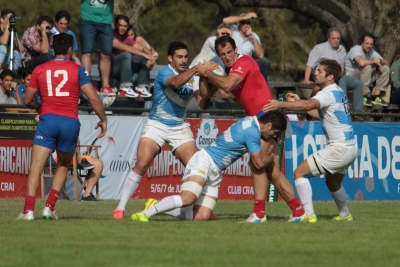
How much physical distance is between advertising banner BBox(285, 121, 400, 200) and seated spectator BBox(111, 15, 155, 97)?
3.51 meters

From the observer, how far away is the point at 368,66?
67.1 feet

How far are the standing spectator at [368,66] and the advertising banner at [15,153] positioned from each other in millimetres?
7779

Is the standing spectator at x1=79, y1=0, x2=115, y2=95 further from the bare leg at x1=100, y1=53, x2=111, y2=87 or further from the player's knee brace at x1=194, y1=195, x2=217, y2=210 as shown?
the player's knee brace at x1=194, y1=195, x2=217, y2=210

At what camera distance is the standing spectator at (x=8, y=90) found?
1742 centimetres

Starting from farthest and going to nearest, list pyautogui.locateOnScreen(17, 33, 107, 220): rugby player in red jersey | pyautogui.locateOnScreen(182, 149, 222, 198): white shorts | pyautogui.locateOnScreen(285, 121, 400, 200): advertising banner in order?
pyautogui.locateOnScreen(285, 121, 400, 200): advertising banner, pyautogui.locateOnScreen(182, 149, 222, 198): white shorts, pyautogui.locateOnScreen(17, 33, 107, 220): rugby player in red jersey

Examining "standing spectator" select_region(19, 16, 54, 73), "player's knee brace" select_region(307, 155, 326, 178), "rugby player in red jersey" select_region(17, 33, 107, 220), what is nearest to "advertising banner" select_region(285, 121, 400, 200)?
"standing spectator" select_region(19, 16, 54, 73)

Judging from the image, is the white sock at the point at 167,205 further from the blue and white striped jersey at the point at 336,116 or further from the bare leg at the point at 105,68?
the bare leg at the point at 105,68

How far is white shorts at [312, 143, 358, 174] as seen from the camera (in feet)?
38.7

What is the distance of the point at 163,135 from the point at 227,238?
329 cm

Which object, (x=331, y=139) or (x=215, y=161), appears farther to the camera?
(x=331, y=139)

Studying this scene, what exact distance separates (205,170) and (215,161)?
0.19 m

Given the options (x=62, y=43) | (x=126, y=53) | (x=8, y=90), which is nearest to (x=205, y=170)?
(x=62, y=43)

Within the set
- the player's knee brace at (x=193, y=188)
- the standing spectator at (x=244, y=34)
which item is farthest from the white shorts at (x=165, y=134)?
the standing spectator at (x=244, y=34)

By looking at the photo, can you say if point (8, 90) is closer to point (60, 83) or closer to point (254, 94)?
point (60, 83)
